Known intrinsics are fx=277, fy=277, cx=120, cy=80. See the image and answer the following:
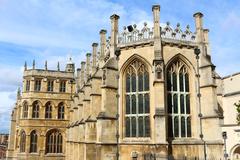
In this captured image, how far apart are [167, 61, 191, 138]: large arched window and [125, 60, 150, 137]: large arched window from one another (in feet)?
5.10

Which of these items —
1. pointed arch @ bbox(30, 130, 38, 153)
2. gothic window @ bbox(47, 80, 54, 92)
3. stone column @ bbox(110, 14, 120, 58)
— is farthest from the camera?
gothic window @ bbox(47, 80, 54, 92)

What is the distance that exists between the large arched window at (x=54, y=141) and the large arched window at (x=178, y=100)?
26.3 m

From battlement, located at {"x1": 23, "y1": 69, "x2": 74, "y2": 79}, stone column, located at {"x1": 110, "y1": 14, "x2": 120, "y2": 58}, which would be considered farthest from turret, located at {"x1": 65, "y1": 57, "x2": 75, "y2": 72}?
stone column, located at {"x1": 110, "y1": 14, "x2": 120, "y2": 58}

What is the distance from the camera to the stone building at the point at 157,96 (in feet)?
61.0

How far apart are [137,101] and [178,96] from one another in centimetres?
290

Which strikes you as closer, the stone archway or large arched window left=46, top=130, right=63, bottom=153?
the stone archway

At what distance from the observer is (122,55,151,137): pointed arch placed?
758 inches

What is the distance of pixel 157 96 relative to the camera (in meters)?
18.2

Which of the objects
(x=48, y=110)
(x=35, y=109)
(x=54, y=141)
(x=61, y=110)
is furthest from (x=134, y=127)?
(x=35, y=109)

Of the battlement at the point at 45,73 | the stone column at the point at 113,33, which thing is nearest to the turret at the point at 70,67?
the battlement at the point at 45,73

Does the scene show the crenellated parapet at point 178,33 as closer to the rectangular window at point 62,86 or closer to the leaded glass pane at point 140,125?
the leaded glass pane at point 140,125

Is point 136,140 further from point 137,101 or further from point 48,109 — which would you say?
point 48,109

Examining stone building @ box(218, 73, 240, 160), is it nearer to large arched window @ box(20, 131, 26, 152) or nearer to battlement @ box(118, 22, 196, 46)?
battlement @ box(118, 22, 196, 46)

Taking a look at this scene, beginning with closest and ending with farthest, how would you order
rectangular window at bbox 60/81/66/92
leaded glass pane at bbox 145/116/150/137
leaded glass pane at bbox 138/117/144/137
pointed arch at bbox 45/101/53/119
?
1. leaded glass pane at bbox 145/116/150/137
2. leaded glass pane at bbox 138/117/144/137
3. pointed arch at bbox 45/101/53/119
4. rectangular window at bbox 60/81/66/92
